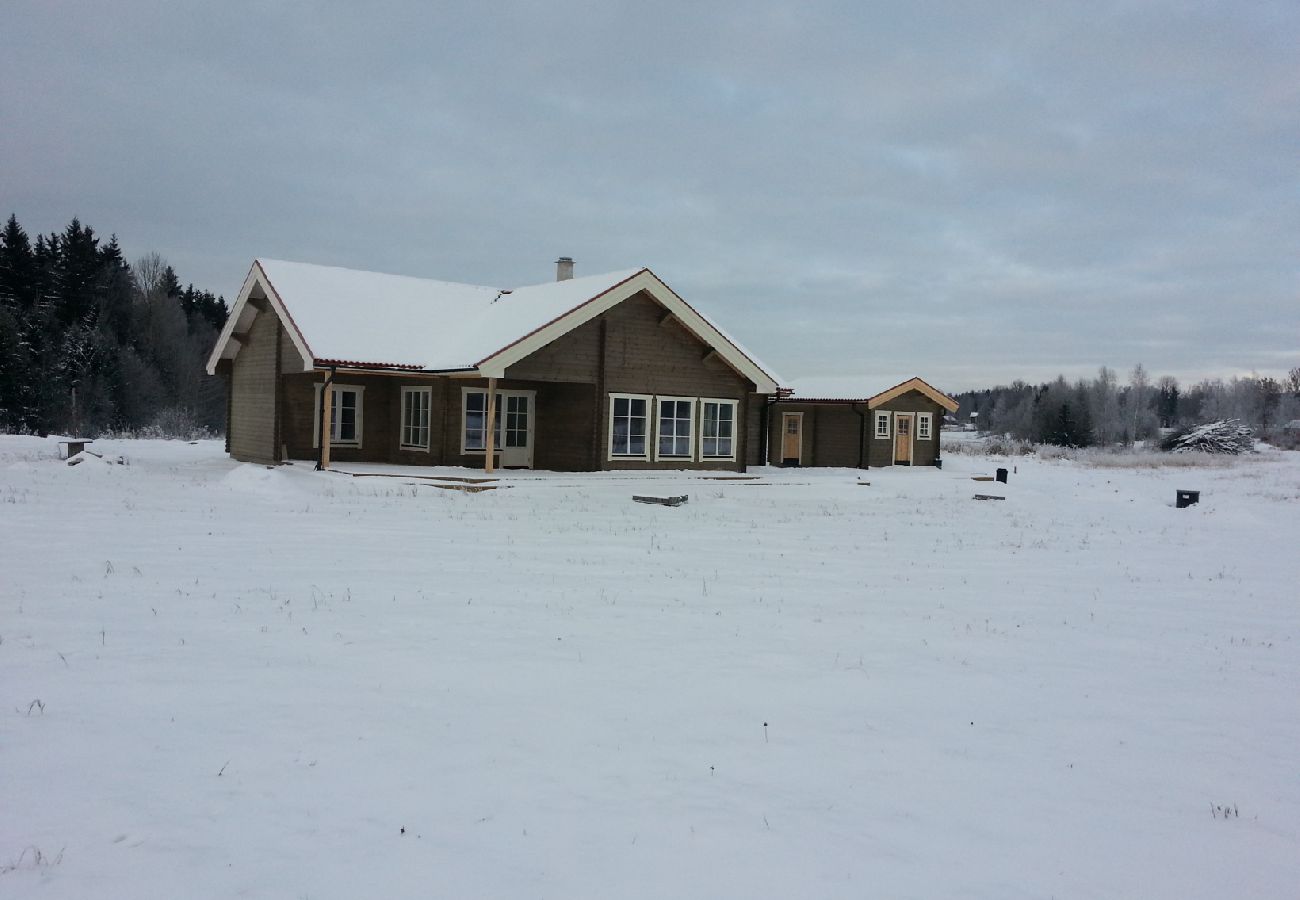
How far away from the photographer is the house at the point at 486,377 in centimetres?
2200

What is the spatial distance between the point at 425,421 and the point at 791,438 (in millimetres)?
15303

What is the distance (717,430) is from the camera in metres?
25.3

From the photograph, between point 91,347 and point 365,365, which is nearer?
point 365,365

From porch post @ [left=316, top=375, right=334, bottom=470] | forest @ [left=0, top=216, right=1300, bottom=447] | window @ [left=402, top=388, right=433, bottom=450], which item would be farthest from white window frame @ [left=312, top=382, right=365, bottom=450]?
forest @ [left=0, top=216, right=1300, bottom=447]

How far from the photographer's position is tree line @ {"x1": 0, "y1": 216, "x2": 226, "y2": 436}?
50125mm

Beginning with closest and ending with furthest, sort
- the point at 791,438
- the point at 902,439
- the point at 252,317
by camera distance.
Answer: the point at 252,317
the point at 791,438
the point at 902,439

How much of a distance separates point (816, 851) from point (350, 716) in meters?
2.99

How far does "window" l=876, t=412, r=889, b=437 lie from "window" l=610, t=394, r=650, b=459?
42.5ft

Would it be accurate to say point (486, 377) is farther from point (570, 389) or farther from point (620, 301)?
point (620, 301)

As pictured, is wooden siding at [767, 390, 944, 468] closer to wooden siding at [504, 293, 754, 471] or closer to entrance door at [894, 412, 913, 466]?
entrance door at [894, 412, 913, 466]

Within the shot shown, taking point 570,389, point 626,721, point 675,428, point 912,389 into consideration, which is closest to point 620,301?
point 570,389

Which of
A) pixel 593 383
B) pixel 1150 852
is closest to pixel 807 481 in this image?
pixel 593 383

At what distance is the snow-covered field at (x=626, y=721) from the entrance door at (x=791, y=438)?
21326 millimetres

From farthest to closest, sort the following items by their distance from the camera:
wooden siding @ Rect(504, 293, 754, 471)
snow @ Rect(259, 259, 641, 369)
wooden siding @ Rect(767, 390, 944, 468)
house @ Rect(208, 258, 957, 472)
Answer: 1. wooden siding @ Rect(767, 390, 944, 468)
2. wooden siding @ Rect(504, 293, 754, 471)
3. house @ Rect(208, 258, 957, 472)
4. snow @ Rect(259, 259, 641, 369)
